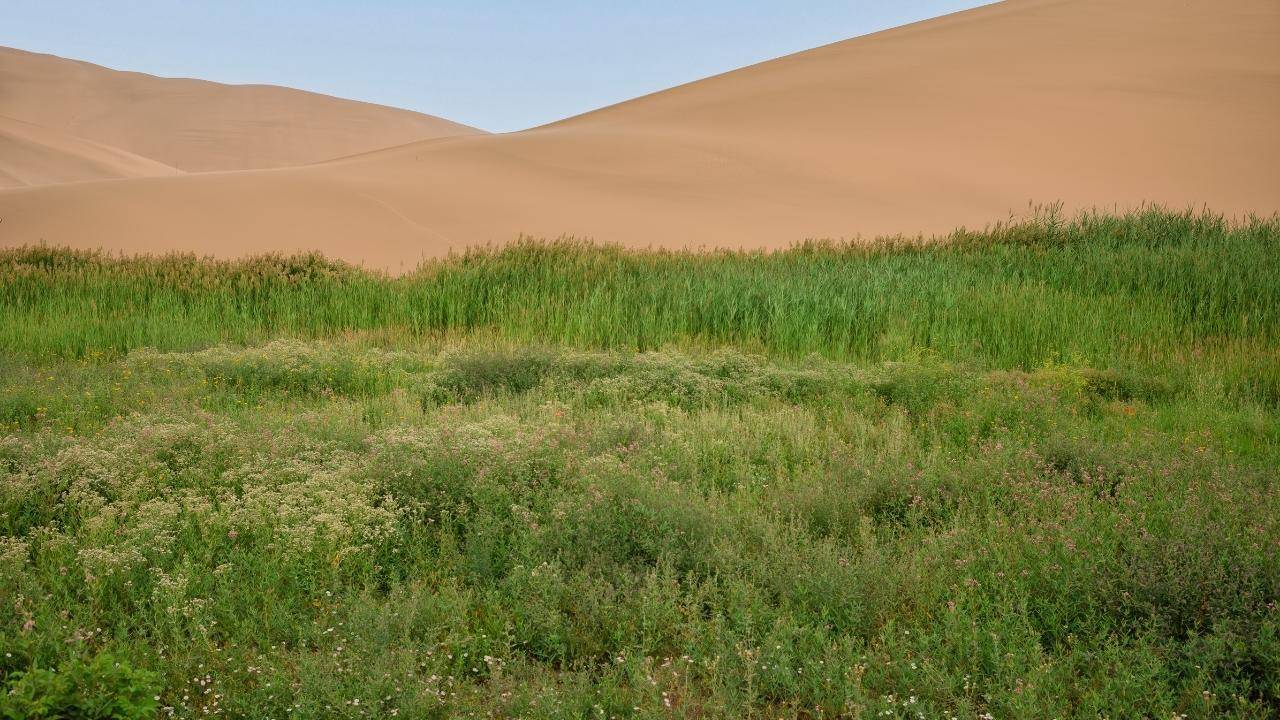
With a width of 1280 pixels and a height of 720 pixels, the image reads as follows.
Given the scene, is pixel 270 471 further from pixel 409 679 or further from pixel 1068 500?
pixel 1068 500

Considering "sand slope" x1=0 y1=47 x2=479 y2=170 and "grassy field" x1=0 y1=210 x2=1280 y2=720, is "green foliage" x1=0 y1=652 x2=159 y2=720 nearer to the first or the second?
"grassy field" x1=0 y1=210 x2=1280 y2=720

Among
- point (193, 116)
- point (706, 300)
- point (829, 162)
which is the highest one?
point (193, 116)

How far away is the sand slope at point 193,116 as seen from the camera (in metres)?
94.2

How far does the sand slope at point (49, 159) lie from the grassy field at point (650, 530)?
170 feet

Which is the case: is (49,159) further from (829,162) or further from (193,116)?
(829,162)

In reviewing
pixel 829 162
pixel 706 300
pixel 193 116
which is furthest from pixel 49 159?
Answer: pixel 706 300

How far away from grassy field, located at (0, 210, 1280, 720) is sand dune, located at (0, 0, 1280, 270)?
1394 centimetres

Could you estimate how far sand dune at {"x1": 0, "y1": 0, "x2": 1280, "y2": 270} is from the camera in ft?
80.2

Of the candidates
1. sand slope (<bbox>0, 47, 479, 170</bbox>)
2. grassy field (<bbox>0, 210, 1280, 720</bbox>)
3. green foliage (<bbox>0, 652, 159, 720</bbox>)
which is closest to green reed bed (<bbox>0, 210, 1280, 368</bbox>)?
grassy field (<bbox>0, 210, 1280, 720</bbox>)

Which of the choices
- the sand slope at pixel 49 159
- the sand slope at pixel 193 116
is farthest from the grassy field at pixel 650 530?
the sand slope at pixel 193 116

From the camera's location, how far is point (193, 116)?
103 m

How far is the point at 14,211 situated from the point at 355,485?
80.4 ft

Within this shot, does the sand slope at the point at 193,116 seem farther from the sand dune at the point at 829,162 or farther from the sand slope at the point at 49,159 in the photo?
the sand dune at the point at 829,162

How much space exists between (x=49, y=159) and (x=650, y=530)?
66186 millimetres
